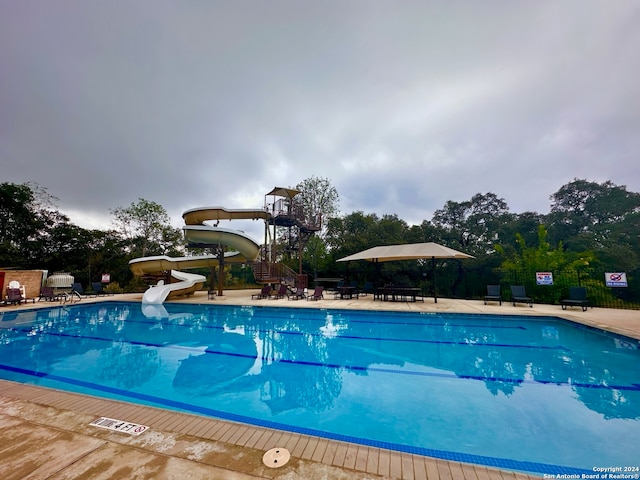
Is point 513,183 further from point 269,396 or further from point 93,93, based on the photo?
point 93,93

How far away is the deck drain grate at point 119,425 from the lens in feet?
7.52

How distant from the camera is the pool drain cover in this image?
1826 millimetres

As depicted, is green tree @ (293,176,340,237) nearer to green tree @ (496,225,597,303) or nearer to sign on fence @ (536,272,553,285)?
green tree @ (496,225,597,303)

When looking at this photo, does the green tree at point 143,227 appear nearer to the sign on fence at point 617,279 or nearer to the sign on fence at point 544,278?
the sign on fence at point 544,278

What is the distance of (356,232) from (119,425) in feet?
62.2

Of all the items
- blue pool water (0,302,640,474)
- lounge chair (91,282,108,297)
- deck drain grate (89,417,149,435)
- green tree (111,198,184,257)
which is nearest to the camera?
deck drain grate (89,417,149,435)

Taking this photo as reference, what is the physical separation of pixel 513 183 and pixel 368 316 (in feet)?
50.0

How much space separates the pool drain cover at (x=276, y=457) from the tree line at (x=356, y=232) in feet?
52.6

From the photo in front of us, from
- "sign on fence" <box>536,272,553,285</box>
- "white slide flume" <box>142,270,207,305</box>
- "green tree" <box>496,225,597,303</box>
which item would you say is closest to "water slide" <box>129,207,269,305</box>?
"white slide flume" <box>142,270,207,305</box>

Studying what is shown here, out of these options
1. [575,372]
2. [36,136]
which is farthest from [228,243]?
[575,372]

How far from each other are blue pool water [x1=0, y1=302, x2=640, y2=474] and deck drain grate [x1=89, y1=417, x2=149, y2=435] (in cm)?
127

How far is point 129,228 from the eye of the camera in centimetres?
2286

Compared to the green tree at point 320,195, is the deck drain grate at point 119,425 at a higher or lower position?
lower

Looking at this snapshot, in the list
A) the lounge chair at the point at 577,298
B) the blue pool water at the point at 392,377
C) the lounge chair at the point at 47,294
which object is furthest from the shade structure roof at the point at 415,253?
the lounge chair at the point at 47,294
